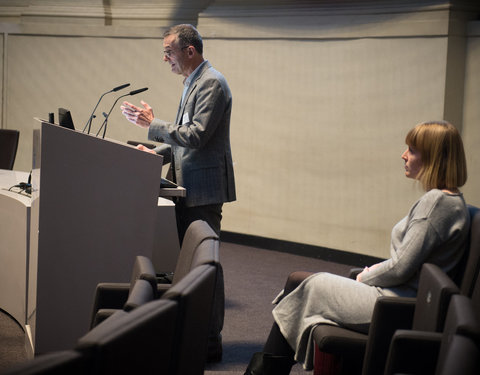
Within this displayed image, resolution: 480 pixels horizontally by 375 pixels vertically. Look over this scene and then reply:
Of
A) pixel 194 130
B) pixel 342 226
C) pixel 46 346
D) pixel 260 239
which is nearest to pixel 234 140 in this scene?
pixel 260 239

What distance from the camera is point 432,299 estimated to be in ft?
6.35

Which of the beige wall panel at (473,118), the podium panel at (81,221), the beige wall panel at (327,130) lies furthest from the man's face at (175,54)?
the beige wall panel at (473,118)

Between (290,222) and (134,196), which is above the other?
(134,196)

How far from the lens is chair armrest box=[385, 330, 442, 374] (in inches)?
71.0

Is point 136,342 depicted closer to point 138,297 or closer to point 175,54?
point 138,297

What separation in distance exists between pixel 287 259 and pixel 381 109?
1519 mm

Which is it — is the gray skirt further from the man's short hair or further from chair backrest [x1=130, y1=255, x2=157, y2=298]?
the man's short hair

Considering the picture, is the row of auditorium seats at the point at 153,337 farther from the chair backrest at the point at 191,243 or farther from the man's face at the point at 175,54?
the man's face at the point at 175,54

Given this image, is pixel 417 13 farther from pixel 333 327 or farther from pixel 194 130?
pixel 333 327

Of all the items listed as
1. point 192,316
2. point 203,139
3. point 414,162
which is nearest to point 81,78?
point 203,139

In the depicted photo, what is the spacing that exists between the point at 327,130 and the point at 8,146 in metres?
2.78

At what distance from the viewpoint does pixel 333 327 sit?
7.90 feet

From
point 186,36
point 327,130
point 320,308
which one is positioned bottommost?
point 320,308

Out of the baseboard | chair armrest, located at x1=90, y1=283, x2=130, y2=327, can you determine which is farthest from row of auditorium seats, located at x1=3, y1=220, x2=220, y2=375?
the baseboard
